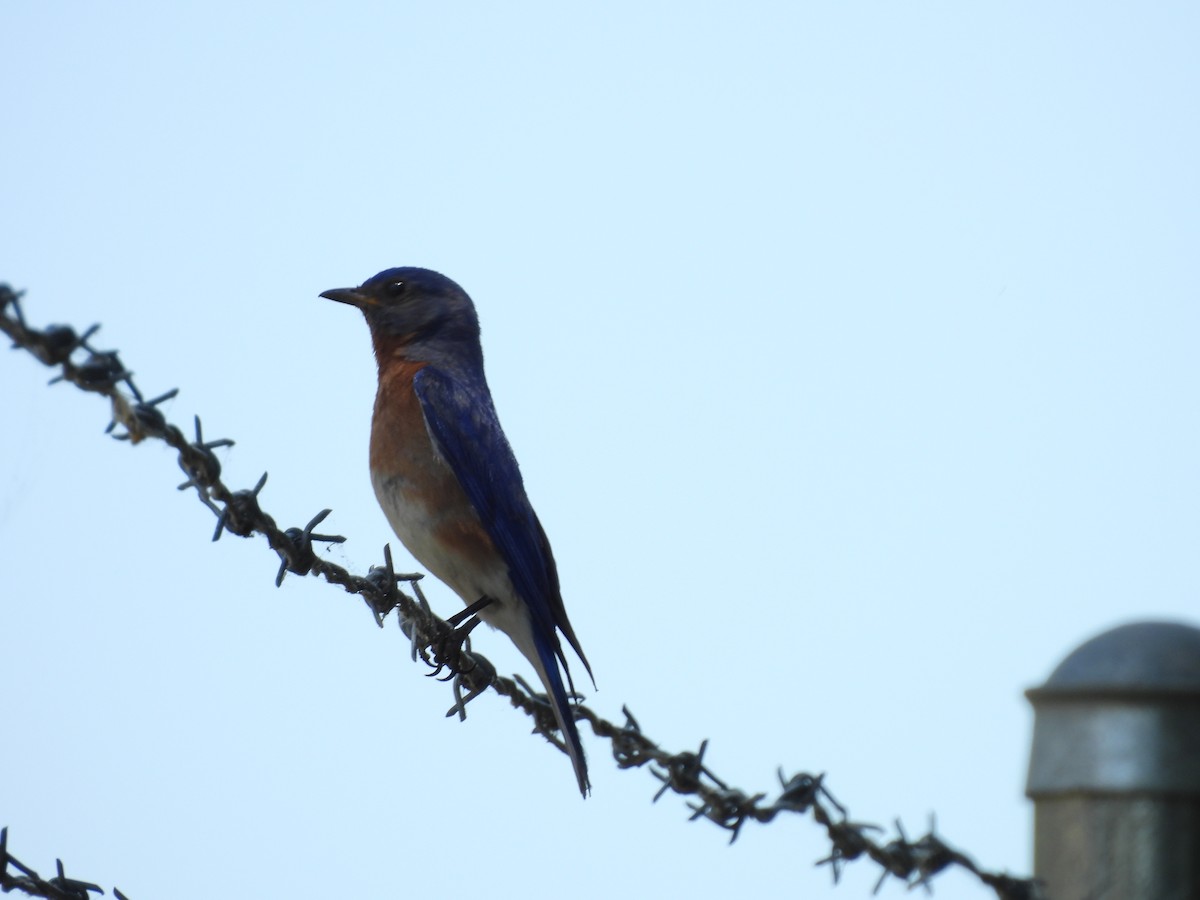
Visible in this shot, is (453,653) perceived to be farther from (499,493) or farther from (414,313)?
(414,313)

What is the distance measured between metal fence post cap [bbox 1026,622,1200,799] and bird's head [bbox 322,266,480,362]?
3.58 metres

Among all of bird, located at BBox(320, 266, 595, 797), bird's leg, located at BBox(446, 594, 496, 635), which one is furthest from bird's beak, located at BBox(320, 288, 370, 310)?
bird's leg, located at BBox(446, 594, 496, 635)

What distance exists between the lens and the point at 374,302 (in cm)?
597

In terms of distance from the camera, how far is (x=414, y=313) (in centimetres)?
595

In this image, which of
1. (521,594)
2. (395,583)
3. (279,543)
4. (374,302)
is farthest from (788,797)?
(374,302)

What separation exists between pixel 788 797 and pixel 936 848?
0.28 metres

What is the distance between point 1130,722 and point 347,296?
13.3 ft

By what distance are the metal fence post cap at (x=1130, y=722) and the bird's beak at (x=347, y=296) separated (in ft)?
12.9

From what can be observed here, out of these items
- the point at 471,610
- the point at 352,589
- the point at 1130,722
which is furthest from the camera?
the point at 471,610

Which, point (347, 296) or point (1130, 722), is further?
point (347, 296)

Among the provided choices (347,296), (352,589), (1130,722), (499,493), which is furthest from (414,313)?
(1130,722)

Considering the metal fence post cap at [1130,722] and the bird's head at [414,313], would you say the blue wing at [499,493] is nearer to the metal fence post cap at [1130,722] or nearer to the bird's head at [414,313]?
the bird's head at [414,313]

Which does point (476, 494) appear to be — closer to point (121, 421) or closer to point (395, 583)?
point (395, 583)

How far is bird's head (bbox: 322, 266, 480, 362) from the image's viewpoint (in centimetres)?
588
